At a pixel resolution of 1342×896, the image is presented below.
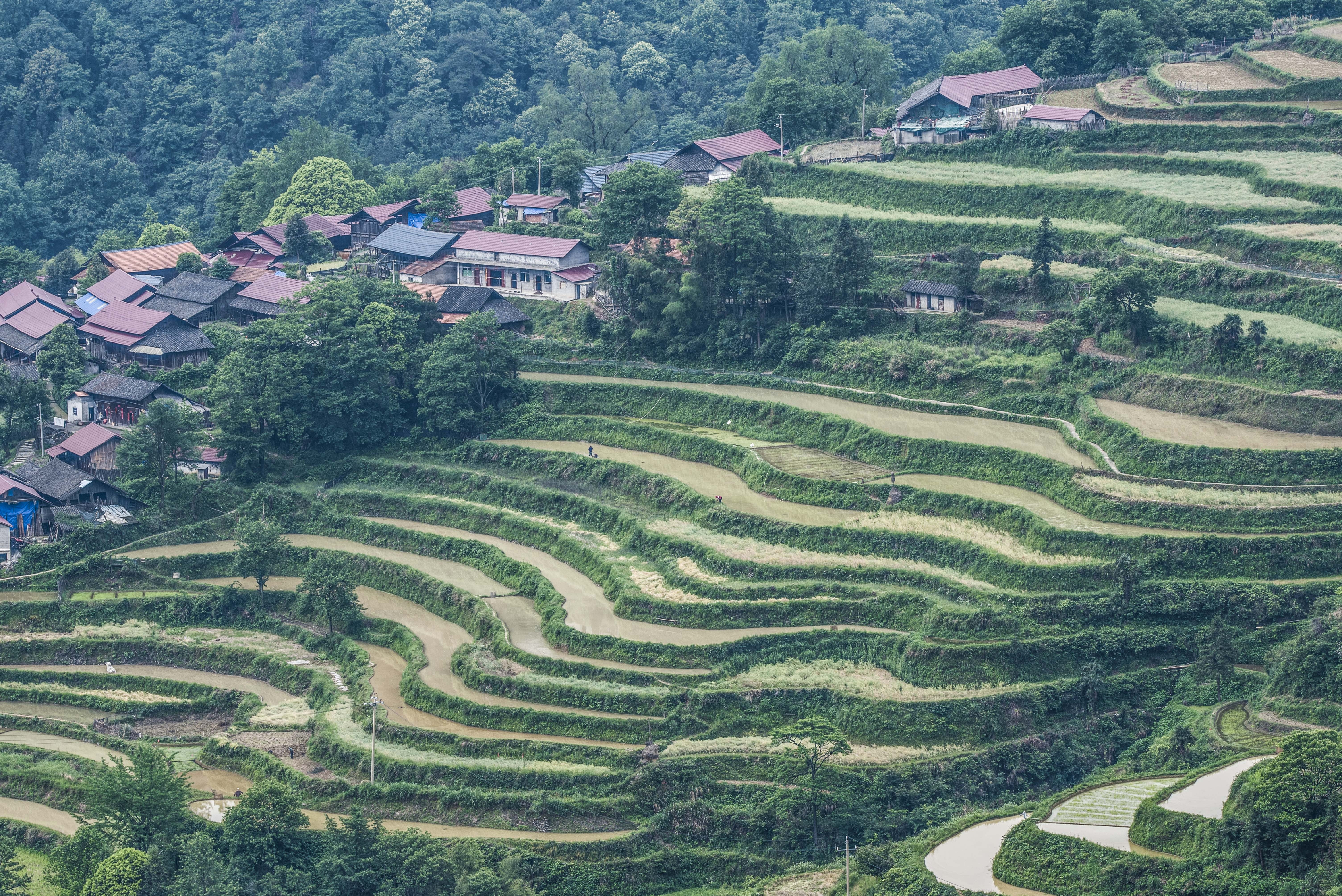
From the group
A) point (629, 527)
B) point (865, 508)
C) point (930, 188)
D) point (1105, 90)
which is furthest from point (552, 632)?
point (1105, 90)

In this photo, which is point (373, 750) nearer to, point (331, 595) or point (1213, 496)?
point (331, 595)

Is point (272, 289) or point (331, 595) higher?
point (272, 289)

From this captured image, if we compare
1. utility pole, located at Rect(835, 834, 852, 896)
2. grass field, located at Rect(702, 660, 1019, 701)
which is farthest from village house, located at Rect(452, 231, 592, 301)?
utility pole, located at Rect(835, 834, 852, 896)

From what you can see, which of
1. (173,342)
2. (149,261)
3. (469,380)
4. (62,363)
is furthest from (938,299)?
(149,261)

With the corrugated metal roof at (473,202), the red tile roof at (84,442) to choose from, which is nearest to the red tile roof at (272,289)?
the corrugated metal roof at (473,202)

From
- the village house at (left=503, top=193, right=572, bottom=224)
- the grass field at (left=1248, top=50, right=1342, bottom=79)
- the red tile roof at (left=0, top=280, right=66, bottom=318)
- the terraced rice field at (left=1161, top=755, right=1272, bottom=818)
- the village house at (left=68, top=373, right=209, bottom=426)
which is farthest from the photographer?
the village house at (left=503, top=193, right=572, bottom=224)

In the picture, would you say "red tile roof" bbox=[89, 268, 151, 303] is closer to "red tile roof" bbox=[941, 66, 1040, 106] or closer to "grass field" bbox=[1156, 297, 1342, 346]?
"red tile roof" bbox=[941, 66, 1040, 106]

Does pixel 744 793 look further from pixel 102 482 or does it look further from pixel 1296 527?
pixel 102 482
